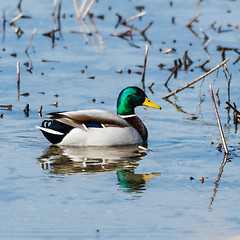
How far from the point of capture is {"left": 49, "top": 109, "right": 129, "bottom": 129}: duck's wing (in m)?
11.0

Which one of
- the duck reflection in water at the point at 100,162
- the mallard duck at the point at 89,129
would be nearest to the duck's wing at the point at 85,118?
the mallard duck at the point at 89,129

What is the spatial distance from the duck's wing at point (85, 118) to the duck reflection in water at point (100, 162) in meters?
0.36

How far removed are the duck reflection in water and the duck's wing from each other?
362 millimetres

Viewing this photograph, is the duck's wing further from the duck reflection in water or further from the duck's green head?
the duck's green head

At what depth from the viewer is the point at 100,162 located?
33.8ft

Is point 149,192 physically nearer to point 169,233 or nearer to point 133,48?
point 169,233

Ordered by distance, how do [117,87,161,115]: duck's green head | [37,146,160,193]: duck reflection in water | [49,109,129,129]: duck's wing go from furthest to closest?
[117,87,161,115]: duck's green head < [49,109,129,129]: duck's wing < [37,146,160,193]: duck reflection in water

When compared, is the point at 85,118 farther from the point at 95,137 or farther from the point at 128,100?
the point at 128,100

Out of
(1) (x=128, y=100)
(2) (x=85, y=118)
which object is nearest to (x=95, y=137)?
(2) (x=85, y=118)

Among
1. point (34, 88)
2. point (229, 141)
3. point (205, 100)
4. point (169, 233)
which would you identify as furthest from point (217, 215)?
point (34, 88)

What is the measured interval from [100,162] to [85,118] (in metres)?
1.01

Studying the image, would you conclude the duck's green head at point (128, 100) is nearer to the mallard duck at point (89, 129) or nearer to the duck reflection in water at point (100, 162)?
the mallard duck at point (89, 129)

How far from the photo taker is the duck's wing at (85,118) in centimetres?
1102

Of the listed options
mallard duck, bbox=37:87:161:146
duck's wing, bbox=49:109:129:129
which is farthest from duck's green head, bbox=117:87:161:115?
duck's wing, bbox=49:109:129:129
